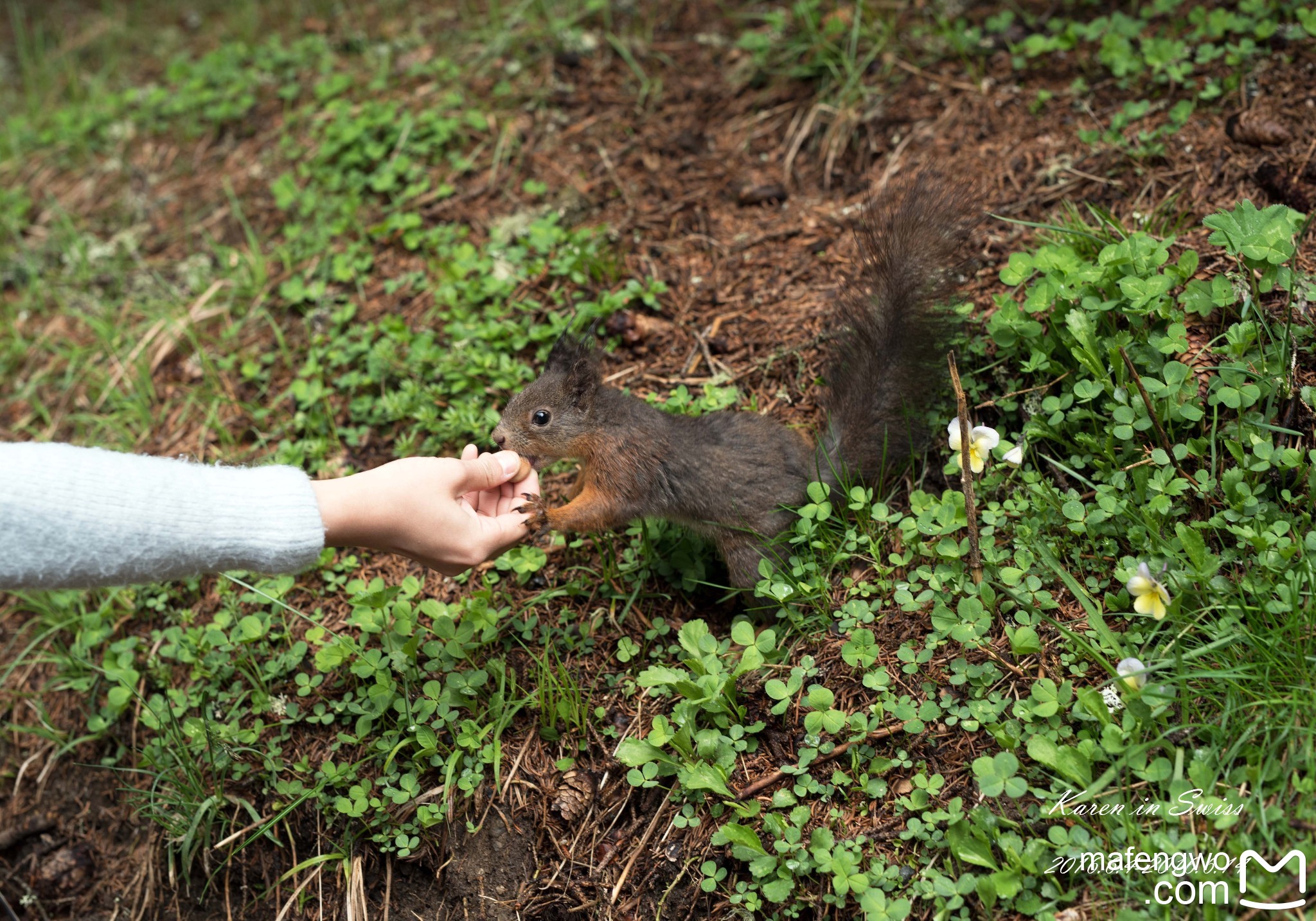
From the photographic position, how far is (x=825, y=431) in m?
2.94

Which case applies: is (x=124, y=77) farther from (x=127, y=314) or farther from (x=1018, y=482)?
(x=1018, y=482)

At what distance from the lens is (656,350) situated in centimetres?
358

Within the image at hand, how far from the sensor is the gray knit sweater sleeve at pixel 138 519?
6.65 feet

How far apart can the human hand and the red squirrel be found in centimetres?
23

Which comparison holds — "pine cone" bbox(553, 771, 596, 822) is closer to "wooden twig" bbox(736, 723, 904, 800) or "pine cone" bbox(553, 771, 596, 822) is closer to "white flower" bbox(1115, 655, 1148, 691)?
"wooden twig" bbox(736, 723, 904, 800)

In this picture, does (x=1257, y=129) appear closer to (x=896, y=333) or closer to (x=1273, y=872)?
(x=896, y=333)

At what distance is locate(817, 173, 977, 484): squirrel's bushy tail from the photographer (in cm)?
275

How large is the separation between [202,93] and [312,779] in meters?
4.05

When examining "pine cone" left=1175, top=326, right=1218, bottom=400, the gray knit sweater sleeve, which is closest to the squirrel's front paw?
→ the gray knit sweater sleeve

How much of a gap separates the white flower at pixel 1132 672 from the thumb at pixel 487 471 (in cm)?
162

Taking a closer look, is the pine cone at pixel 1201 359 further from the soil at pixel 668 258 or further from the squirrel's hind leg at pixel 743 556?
the squirrel's hind leg at pixel 743 556

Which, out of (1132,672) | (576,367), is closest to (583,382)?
(576,367)

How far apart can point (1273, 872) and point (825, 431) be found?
1.54 meters

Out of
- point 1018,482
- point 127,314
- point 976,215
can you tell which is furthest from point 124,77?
point 1018,482
